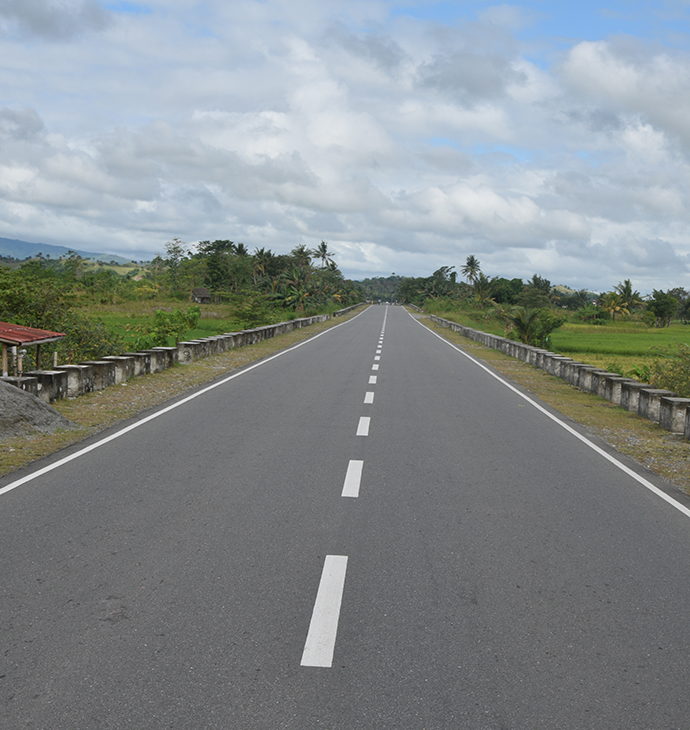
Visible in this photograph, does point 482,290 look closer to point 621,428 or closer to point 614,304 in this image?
point 614,304

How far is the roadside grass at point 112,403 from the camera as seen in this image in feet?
27.1

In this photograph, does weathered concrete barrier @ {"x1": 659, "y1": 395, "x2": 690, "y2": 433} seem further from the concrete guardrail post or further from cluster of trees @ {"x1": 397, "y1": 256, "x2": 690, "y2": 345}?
cluster of trees @ {"x1": 397, "y1": 256, "x2": 690, "y2": 345}

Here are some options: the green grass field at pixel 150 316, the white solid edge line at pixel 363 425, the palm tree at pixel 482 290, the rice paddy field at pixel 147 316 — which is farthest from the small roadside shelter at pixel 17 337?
the palm tree at pixel 482 290

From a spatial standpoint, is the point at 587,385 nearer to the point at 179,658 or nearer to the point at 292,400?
the point at 292,400

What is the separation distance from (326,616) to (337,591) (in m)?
0.36

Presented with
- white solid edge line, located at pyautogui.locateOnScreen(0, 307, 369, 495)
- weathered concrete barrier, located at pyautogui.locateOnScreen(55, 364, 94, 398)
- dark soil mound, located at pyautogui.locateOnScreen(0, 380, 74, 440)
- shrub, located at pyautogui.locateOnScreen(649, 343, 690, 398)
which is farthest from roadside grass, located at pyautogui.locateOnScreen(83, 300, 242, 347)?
dark soil mound, located at pyautogui.locateOnScreen(0, 380, 74, 440)

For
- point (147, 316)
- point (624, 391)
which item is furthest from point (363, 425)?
point (147, 316)

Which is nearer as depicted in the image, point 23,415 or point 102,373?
point 23,415

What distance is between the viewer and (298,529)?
18.5ft

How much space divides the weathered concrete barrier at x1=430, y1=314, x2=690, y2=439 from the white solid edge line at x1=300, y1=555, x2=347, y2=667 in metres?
8.39

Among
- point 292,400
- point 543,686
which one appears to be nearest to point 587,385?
point 292,400

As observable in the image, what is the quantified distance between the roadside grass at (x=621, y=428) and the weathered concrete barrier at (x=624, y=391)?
0.63 feet

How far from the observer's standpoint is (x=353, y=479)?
7.28 metres

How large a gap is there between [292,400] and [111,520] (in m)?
7.23
